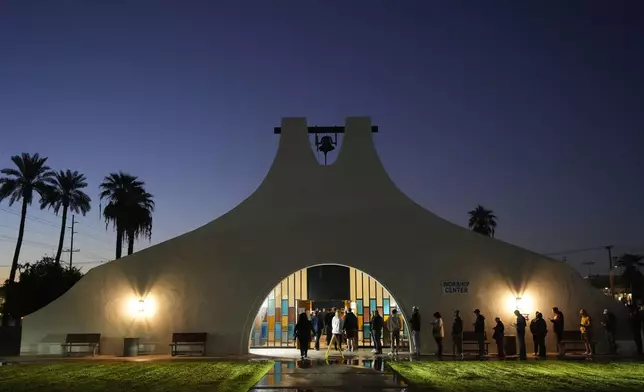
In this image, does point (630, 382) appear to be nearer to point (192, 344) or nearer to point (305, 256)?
point (305, 256)

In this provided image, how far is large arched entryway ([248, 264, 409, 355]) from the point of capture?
2506 cm

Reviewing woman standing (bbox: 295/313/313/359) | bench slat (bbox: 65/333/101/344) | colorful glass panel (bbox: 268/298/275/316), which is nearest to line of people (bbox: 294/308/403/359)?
woman standing (bbox: 295/313/313/359)

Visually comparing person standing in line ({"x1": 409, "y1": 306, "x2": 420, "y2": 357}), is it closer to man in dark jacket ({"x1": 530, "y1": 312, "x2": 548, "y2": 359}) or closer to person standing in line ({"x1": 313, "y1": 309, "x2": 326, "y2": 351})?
man in dark jacket ({"x1": 530, "y1": 312, "x2": 548, "y2": 359})

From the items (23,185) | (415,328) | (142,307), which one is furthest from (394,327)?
(23,185)

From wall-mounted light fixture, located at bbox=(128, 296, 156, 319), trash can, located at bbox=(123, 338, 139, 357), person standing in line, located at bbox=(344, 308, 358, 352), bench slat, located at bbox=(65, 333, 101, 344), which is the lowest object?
trash can, located at bbox=(123, 338, 139, 357)

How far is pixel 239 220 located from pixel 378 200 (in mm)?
5189

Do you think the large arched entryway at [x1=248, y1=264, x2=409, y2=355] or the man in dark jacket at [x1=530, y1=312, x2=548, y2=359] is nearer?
the man in dark jacket at [x1=530, y1=312, x2=548, y2=359]

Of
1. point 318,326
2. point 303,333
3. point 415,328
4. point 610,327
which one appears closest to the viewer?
point 303,333

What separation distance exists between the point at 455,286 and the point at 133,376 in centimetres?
1164

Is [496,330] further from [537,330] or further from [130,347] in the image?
[130,347]

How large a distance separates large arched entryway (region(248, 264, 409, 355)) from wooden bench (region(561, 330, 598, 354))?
707 centimetres

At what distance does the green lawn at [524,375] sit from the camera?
1201 centimetres

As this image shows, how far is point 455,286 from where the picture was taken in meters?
21.3

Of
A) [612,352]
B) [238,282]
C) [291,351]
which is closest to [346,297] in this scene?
[291,351]
